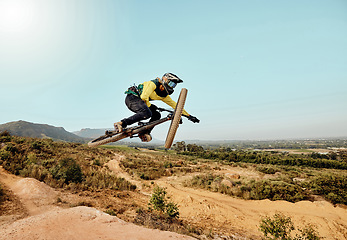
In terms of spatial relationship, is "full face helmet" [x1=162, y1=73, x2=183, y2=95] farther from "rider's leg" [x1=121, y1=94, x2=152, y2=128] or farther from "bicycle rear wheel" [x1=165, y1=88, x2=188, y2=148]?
"rider's leg" [x1=121, y1=94, x2=152, y2=128]

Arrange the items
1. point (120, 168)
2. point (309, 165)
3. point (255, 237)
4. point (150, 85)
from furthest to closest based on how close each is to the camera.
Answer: point (309, 165)
point (120, 168)
point (255, 237)
point (150, 85)

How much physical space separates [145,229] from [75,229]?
2.11 m

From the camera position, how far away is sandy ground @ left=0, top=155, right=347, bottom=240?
454cm

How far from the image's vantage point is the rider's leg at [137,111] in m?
4.05

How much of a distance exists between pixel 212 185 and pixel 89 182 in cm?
1228

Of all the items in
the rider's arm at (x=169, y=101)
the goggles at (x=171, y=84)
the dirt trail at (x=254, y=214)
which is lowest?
the dirt trail at (x=254, y=214)

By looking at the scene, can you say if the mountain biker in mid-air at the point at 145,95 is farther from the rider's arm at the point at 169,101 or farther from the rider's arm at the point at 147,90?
the rider's arm at the point at 169,101

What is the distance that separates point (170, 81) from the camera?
405 centimetres

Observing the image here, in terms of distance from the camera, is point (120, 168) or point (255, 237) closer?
point (255, 237)

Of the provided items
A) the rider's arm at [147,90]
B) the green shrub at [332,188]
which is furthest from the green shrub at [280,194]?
the rider's arm at [147,90]

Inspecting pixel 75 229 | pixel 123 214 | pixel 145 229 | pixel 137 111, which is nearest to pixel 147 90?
pixel 137 111

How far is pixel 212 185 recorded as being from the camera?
17.1 m

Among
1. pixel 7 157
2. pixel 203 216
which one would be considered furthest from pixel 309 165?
pixel 7 157

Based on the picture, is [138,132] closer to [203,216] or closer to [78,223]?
[78,223]
